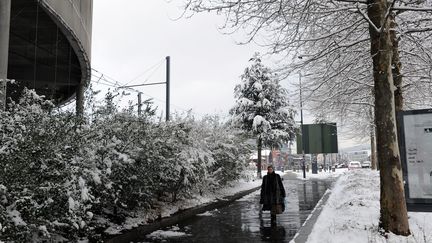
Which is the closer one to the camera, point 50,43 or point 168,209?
point 168,209

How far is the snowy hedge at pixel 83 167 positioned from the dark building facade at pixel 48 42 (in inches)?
129

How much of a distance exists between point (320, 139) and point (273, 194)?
22.8 m

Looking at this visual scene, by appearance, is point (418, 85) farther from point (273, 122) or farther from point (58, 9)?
point (273, 122)

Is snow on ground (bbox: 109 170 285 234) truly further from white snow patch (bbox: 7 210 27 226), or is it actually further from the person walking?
white snow patch (bbox: 7 210 27 226)

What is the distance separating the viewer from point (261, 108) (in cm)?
3350

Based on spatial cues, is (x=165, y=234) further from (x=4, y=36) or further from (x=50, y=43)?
(x=50, y=43)

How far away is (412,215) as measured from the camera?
996 cm

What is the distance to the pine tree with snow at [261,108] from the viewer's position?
32969 mm

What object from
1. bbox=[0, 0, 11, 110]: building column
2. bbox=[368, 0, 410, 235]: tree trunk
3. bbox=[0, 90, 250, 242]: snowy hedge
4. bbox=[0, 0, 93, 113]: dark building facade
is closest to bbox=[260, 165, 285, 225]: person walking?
bbox=[0, 90, 250, 242]: snowy hedge

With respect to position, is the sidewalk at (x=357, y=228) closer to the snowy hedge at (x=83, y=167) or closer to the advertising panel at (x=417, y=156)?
the advertising panel at (x=417, y=156)

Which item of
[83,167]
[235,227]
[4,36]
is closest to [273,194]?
[235,227]

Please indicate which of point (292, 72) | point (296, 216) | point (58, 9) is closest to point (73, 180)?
point (292, 72)

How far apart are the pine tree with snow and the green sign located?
1.66 meters

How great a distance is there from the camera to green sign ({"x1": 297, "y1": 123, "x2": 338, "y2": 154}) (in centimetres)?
3350
